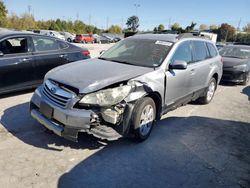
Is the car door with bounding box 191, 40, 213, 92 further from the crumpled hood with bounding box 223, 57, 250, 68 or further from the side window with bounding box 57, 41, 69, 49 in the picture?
the crumpled hood with bounding box 223, 57, 250, 68

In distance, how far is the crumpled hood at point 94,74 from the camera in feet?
12.2

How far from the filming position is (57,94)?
379 cm

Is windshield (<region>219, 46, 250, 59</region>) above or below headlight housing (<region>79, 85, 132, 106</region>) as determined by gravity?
above

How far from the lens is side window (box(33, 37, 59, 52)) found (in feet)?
21.3

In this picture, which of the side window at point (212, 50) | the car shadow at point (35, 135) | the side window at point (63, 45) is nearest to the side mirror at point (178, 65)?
the car shadow at point (35, 135)

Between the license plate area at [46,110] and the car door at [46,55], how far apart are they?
274 cm

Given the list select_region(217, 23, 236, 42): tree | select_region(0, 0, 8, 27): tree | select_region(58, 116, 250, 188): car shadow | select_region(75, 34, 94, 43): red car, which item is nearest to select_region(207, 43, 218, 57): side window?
select_region(58, 116, 250, 188): car shadow

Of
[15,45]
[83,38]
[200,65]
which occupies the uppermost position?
[15,45]

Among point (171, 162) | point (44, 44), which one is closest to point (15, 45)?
point (44, 44)

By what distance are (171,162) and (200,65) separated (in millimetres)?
2817

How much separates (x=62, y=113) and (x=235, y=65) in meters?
8.14

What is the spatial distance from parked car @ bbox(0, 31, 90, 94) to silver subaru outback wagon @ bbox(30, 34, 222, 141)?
1.91 metres

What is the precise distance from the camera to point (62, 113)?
3605 mm

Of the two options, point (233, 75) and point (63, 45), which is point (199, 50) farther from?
point (233, 75)
